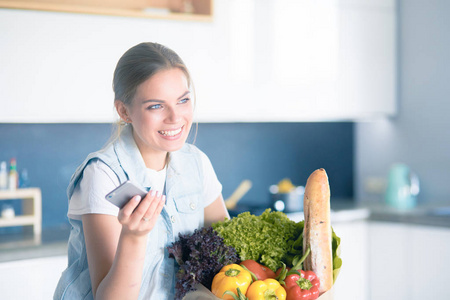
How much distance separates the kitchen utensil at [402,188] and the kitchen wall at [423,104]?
0.06m

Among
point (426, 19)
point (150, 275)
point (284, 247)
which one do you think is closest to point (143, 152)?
point (150, 275)

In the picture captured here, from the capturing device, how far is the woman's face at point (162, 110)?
51.9 inches

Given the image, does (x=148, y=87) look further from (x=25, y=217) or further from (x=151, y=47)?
(x=25, y=217)

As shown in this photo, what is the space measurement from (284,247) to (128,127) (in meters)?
0.50

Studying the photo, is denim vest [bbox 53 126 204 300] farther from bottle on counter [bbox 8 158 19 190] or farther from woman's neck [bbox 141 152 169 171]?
bottle on counter [bbox 8 158 19 190]

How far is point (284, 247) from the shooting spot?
1.37 m

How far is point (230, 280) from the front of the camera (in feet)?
3.93

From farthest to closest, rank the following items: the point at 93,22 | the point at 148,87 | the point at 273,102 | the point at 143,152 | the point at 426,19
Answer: the point at 426,19
the point at 273,102
the point at 93,22
the point at 143,152
the point at 148,87

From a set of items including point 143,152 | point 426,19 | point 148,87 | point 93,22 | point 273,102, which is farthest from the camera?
point 426,19

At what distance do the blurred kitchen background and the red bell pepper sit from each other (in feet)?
4.68

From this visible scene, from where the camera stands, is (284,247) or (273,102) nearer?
(284,247)

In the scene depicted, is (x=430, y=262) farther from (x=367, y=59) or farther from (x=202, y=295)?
(x=202, y=295)

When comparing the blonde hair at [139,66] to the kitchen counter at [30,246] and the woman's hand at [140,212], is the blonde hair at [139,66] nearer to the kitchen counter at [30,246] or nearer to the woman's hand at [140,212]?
the woman's hand at [140,212]

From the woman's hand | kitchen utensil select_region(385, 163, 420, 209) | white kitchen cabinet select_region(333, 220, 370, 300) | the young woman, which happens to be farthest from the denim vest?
kitchen utensil select_region(385, 163, 420, 209)
